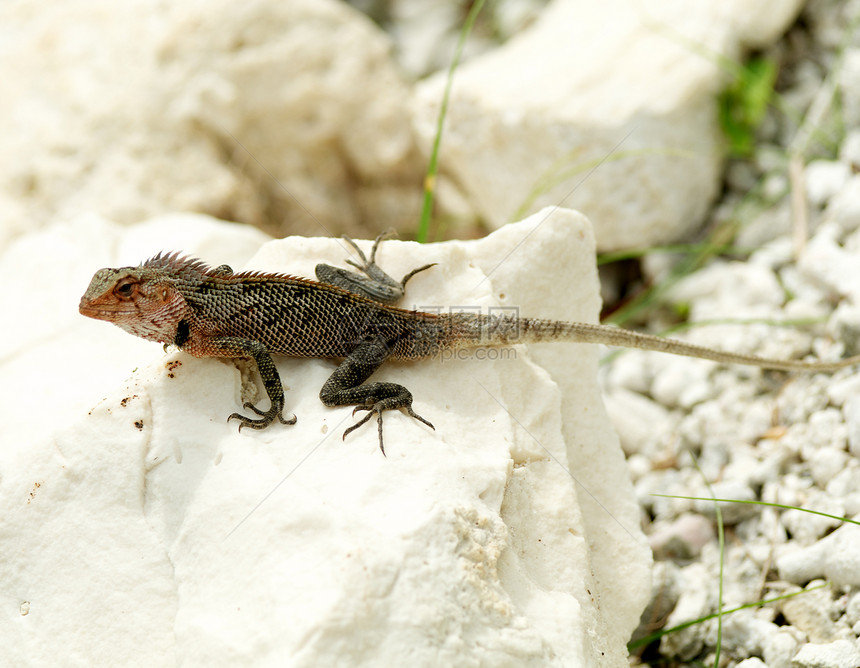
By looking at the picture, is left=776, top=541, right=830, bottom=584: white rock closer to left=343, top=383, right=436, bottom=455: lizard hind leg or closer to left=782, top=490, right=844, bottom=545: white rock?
left=782, top=490, right=844, bottom=545: white rock

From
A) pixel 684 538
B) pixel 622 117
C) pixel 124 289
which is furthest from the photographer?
pixel 622 117

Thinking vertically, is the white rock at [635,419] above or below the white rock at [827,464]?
below

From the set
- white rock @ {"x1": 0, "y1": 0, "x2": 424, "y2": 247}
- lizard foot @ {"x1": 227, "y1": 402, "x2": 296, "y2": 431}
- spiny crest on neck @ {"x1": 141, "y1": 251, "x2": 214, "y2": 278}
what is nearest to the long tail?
lizard foot @ {"x1": 227, "y1": 402, "x2": 296, "y2": 431}

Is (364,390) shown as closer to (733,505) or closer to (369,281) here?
(369,281)

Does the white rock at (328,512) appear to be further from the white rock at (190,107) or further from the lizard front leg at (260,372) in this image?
the white rock at (190,107)

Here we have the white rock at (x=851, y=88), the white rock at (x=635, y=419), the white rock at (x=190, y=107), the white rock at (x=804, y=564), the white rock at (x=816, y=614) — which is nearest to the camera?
the white rock at (x=816, y=614)

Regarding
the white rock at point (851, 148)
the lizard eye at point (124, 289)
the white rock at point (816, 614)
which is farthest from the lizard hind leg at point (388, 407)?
the white rock at point (851, 148)

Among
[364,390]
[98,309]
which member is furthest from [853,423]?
[98,309]

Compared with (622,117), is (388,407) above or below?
below
